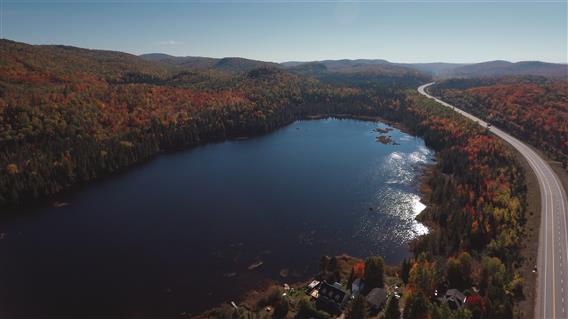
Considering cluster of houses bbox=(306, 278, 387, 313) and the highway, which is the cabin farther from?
the highway

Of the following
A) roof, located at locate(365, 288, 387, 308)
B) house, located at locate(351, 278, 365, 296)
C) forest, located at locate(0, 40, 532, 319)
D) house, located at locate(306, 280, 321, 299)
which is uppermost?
forest, located at locate(0, 40, 532, 319)

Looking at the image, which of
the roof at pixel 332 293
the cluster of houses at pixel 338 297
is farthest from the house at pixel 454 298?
the roof at pixel 332 293

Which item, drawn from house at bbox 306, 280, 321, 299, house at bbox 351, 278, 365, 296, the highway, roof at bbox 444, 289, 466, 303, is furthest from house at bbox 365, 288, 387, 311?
the highway

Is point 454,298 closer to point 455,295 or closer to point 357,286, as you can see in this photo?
point 455,295

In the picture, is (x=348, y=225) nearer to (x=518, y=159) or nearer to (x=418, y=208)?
(x=418, y=208)

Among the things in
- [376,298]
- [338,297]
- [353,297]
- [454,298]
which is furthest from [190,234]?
[454,298]
